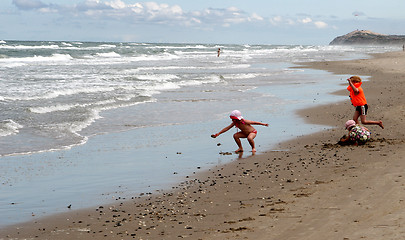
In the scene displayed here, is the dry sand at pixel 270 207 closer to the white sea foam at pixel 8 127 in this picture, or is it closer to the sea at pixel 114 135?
the sea at pixel 114 135

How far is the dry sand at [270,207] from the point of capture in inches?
210

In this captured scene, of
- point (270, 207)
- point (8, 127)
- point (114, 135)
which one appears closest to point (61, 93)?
point (8, 127)

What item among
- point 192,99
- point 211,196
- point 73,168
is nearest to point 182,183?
point 211,196

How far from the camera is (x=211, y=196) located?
709 cm

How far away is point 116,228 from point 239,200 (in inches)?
66.4

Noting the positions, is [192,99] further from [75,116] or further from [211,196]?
[211,196]

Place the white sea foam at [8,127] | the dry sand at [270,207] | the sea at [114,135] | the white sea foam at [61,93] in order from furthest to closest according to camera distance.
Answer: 1. the white sea foam at [61,93]
2. the white sea foam at [8,127]
3. the sea at [114,135]
4. the dry sand at [270,207]

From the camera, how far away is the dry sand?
17.5 feet

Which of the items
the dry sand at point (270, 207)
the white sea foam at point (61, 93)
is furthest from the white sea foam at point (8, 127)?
the dry sand at point (270, 207)

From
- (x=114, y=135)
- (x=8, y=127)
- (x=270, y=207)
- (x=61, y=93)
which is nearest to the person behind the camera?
(x=270, y=207)

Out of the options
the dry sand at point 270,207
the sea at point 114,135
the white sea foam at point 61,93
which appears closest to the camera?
the dry sand at point 270,207

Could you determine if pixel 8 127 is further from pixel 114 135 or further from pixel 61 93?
pixel 61 93

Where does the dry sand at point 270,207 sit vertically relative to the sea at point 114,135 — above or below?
above

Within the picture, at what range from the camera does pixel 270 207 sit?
6.27 m
